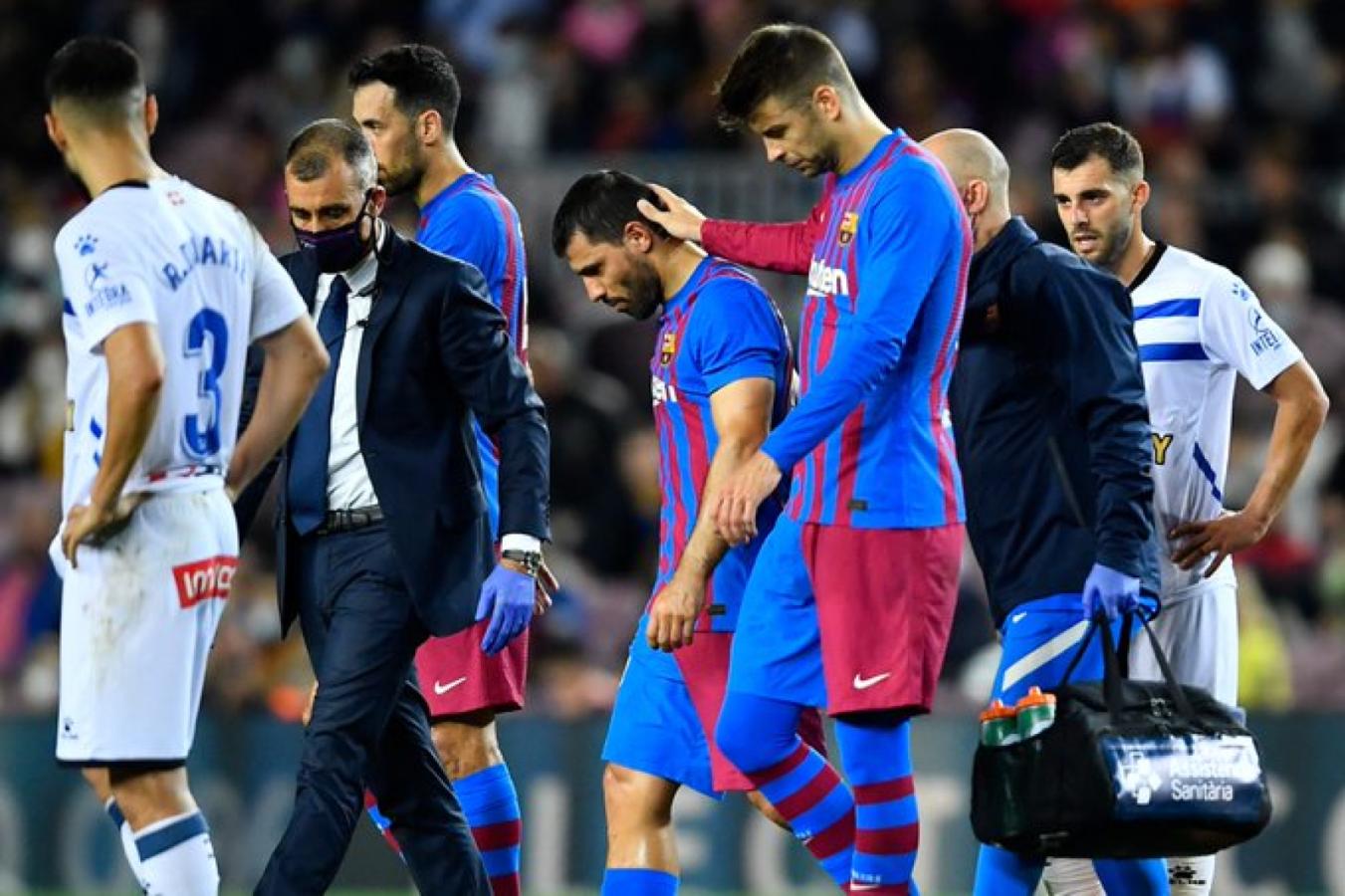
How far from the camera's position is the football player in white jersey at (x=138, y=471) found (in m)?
6.10

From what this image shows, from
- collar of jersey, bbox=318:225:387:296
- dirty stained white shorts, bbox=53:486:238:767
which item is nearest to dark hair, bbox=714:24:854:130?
collar of jersey, bbox=318:225:387:296

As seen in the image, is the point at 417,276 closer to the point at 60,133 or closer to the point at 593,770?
the point at 60,133

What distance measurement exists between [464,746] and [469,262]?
1.42 meters

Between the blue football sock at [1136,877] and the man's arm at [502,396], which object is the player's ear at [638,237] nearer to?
the man's arm at [502,396]

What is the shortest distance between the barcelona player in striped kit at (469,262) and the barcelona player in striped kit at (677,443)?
0.47 meters

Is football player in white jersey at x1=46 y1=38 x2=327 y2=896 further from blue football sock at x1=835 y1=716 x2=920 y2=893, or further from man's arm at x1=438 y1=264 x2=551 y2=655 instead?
blue football sock at x1=835 y1=716 x2=920 y2=893

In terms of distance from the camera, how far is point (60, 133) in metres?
6.27

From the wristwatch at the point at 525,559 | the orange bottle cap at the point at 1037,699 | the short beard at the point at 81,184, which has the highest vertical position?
the short beard at the point at 81,184

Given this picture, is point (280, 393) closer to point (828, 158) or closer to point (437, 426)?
point (437, 426)

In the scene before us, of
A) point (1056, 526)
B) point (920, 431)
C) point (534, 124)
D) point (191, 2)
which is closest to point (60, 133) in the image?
point (920, 431)

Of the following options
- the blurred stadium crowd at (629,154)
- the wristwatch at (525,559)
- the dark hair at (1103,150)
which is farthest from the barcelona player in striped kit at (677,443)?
the blurred stadium crowd at (629,154)

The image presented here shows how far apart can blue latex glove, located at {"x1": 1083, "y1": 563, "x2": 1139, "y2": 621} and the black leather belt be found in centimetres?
188

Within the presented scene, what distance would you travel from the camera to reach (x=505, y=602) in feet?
23.8

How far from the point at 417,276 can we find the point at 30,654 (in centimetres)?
744
